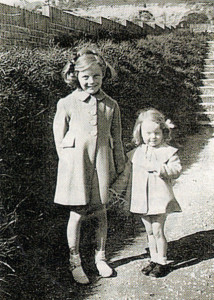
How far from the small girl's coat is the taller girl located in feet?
0.63

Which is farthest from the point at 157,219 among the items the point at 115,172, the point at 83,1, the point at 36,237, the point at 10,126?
the point at 83,1

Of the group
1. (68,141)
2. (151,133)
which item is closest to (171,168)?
(151,133)

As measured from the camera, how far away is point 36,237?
3135mm

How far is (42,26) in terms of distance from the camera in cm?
464

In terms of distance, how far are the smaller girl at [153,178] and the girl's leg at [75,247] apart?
37 cm

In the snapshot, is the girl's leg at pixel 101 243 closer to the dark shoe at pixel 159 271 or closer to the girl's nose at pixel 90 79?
the dark shoe at pixel 159 271

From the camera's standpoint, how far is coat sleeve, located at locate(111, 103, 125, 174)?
2799 millimetres

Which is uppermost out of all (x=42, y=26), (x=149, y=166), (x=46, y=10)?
(x=46, y=10)

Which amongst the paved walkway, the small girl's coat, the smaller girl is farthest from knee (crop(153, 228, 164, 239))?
the paved walkway

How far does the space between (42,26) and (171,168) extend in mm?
2684

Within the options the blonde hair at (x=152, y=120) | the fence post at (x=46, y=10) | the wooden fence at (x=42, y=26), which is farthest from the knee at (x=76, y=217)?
the fence post at (x=46, y=10)

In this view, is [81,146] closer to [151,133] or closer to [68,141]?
[68,141]

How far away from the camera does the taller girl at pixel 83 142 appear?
263 centimetres

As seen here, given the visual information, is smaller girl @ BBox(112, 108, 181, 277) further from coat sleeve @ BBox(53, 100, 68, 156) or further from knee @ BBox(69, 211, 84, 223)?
coat sleeve @ BBox(53, 100, 68, 156)
